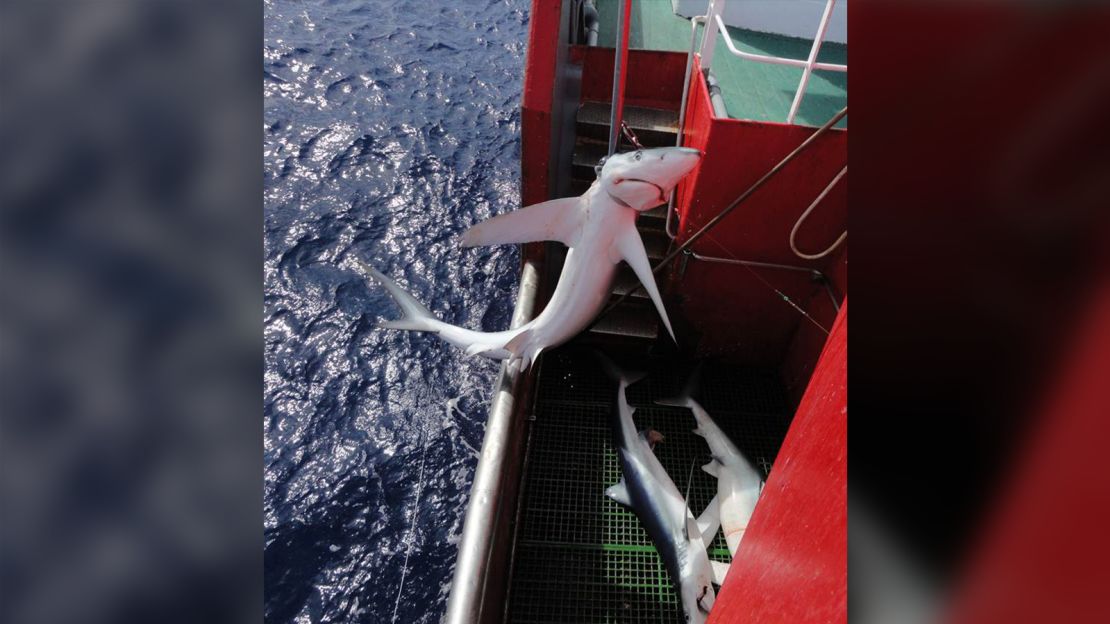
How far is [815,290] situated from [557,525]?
3.21m

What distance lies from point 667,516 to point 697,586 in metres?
0.61

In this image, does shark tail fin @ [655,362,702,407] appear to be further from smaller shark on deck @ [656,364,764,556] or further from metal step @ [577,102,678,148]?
metal step @ [577,102,678,148]

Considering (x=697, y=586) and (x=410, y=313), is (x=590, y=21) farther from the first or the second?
(x=697, y=586)

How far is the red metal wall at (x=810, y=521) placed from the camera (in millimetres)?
1152

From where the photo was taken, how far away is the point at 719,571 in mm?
4957

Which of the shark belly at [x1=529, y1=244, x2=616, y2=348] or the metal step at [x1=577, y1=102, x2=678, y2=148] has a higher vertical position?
the metal step at [x1=577, y1=102, x2=678, y2=148]

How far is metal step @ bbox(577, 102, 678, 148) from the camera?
741 centimetres

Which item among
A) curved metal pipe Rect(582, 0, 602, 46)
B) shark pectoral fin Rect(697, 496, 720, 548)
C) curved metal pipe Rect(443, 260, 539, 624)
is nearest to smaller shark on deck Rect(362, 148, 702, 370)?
curved metal pipe Rect(443, 260, 539, 624)

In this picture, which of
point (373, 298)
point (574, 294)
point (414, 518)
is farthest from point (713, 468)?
point (373, 298)

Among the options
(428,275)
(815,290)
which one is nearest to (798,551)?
(815,290)

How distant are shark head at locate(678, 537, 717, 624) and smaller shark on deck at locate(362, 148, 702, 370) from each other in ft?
5.77

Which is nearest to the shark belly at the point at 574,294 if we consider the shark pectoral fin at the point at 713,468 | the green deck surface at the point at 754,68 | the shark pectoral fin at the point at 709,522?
the shark pectoral fin at the point at 713,468

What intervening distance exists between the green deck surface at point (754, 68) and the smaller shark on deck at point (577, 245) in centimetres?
213
